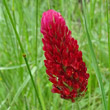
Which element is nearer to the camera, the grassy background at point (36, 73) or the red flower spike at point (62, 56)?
the red flower spike at point (62, 56)

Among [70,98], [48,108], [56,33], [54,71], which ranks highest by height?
[56,33]

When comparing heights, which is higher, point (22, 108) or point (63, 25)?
point (63, 25)

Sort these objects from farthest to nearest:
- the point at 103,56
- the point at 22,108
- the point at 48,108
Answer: the point at 103,56 < the point at 48,108 < the point at 22,108

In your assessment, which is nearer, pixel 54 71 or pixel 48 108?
pixel 54 71

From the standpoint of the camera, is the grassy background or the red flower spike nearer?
the red flower spike

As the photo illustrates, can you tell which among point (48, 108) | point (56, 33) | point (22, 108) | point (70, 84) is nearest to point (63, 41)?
point (56, 33)

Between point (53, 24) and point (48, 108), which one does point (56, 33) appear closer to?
point (53, 24)

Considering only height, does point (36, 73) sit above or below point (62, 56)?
below

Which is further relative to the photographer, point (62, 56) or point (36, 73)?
point (36, 73)
